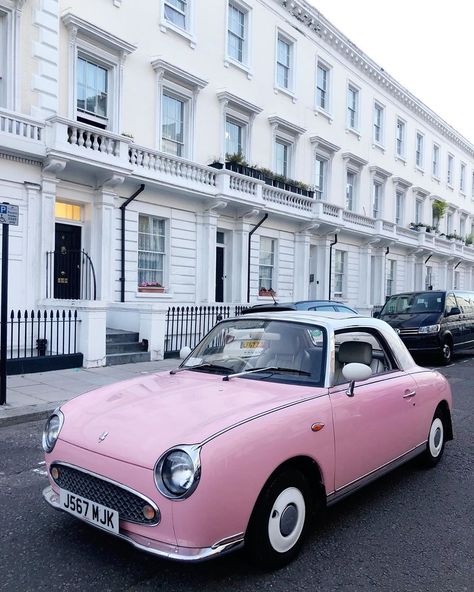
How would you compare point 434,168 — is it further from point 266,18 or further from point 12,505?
point 12,505

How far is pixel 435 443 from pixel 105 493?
3.64m

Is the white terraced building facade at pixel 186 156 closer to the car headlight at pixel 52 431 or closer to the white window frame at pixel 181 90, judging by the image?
the white window frame at pixel 181 90

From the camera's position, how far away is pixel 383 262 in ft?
94.3

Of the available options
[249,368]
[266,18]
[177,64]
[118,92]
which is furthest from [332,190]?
[249,368]

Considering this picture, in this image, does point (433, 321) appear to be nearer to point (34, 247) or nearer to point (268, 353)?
point (34, 247)

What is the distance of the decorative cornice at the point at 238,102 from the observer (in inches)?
720

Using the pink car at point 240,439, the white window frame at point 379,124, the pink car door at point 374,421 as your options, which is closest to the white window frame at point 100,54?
the pink car at point 240,439

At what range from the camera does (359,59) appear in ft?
86.7

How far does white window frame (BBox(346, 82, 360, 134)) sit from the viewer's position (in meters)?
26.3

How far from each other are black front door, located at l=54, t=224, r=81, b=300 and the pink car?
10.1 m

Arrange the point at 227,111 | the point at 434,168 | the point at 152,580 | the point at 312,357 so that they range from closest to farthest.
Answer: the point at 152,580
the point at 312,357
the point at 227,111
the point at 434,168

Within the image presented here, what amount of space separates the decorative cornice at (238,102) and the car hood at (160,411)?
16057 millimetres

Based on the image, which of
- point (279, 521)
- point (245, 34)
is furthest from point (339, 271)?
point (279, 521)

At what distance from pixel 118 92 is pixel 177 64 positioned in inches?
108
